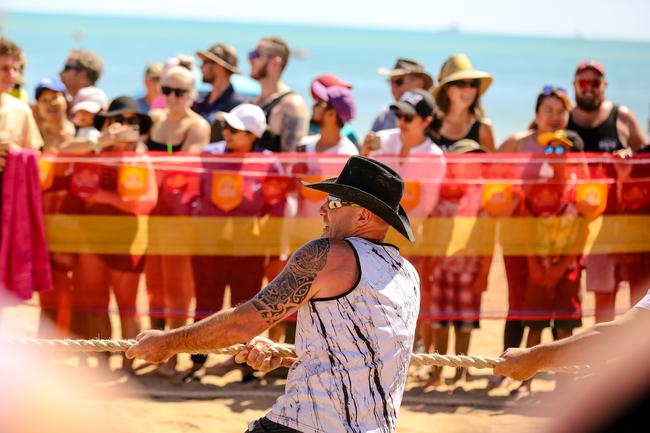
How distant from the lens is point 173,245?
7332mm

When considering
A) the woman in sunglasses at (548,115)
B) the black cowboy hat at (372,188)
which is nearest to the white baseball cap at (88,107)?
the woman in sunglasses at (548,115)

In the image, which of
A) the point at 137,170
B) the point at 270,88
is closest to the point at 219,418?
the point at 137,170

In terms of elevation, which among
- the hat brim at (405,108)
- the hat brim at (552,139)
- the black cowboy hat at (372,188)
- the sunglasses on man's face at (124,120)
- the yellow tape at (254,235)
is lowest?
the yellow tape at (254,235)

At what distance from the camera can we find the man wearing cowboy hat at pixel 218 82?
9195 mm

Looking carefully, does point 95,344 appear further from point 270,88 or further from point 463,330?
point 270,88

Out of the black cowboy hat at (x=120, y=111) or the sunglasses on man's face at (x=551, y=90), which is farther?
the sunglasses on man's face at (x=551, y=90)

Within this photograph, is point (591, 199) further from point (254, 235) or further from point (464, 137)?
point (254, 235)

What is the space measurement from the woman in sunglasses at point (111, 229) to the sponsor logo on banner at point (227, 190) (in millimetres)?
414

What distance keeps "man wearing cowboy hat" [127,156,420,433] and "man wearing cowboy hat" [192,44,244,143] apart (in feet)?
18.7

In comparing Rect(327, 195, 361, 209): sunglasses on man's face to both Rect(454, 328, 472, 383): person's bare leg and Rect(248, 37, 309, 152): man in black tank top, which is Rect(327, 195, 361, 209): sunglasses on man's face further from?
Rect(248, 37, 309, 152): man in black tank top

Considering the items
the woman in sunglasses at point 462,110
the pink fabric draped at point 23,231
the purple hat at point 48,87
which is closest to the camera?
the pink fabric draped at point 23,231

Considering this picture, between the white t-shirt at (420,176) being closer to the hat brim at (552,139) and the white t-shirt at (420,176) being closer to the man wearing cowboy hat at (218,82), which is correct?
the hat brim at (552,139)

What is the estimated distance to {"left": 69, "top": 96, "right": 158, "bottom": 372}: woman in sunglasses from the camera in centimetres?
730

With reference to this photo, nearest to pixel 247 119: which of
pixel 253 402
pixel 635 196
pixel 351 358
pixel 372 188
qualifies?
pixel 253 402
